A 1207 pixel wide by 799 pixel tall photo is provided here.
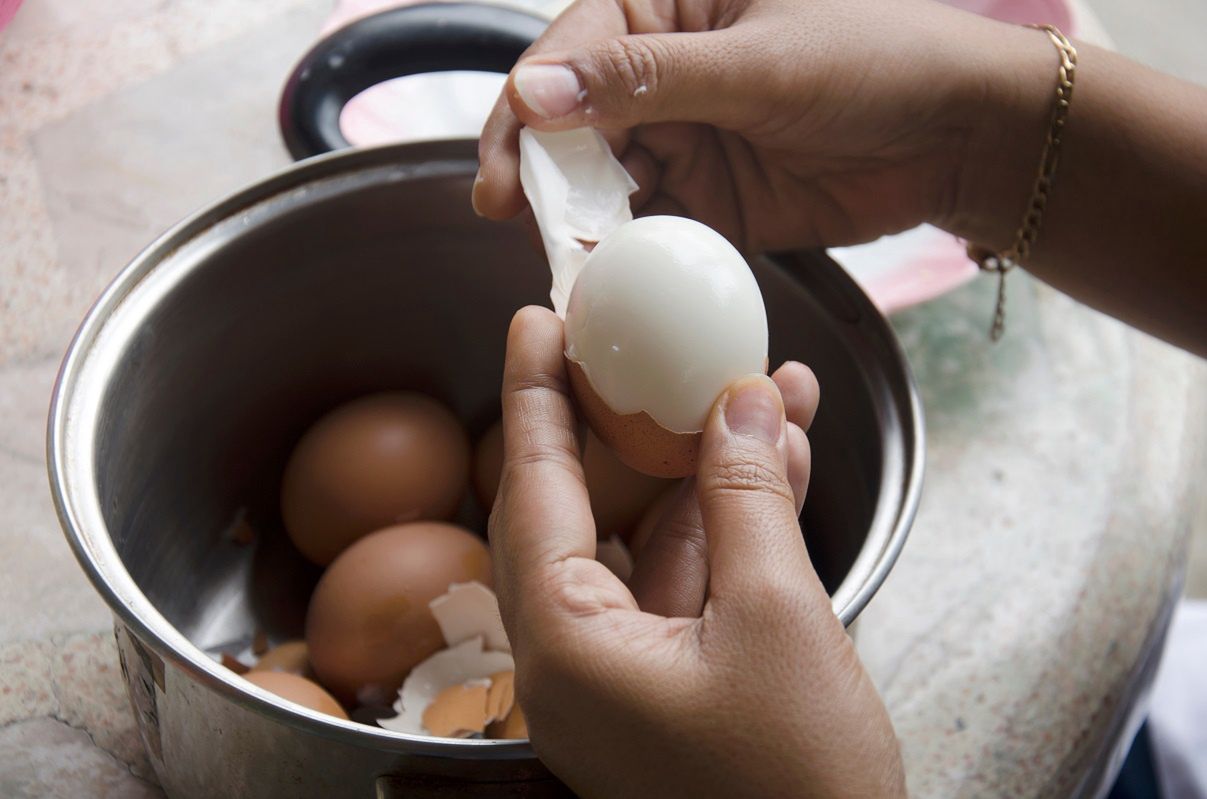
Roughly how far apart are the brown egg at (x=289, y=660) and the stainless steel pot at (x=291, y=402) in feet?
0.22

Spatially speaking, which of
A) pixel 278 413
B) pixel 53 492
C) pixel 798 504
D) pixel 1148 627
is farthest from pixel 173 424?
pixel 1148 627

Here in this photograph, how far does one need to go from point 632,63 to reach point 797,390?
0.24m

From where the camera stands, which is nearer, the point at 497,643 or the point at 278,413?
the point at 497,643

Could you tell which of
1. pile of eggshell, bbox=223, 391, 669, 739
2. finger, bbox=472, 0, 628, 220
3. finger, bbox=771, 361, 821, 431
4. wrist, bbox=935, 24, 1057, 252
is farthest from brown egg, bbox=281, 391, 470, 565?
wrist, bbox=935, 24, 1057, 252

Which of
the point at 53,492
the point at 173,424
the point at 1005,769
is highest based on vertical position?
the point at 53,492

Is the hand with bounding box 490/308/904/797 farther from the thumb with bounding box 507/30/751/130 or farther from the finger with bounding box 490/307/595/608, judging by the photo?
the thumb with bounding box 507/30/751/130

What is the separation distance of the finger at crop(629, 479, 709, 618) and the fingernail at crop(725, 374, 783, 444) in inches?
2.4

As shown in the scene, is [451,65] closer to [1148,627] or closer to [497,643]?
[497,643]

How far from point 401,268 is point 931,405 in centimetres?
47

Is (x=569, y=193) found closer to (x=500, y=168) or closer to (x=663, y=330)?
(x=500, y=168)

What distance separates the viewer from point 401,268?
857mm

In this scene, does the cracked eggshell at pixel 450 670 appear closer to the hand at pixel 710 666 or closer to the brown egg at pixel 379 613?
the brown egg at pixel 379 613

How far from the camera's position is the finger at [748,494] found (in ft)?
1.46

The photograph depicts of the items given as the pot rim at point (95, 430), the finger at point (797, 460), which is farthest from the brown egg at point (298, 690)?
the finger at point (797, 460)
